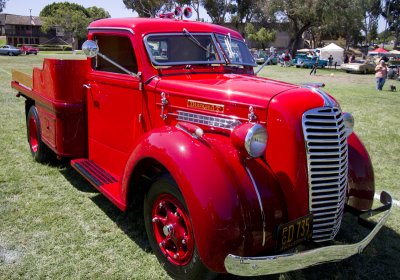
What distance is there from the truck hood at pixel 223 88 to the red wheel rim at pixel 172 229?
0.87 metres

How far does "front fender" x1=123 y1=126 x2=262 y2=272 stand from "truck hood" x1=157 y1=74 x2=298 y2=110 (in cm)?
40

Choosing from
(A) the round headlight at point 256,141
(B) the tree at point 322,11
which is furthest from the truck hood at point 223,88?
(B) the tree at point 322,11

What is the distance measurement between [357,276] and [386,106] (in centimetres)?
1051

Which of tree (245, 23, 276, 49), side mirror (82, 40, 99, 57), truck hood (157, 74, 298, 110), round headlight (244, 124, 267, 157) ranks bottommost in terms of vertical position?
round headlight (244, 124, 267, 157)

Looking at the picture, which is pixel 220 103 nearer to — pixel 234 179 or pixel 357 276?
pixel 234 179

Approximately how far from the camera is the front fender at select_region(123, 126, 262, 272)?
250 centimetres

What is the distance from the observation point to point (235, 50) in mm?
4160

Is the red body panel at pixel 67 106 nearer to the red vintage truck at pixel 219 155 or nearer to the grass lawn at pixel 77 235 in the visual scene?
the red vintage truck at pixel 219 155

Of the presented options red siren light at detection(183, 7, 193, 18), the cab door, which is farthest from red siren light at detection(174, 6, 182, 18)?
the cab door

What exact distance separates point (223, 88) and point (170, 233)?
4.01ft

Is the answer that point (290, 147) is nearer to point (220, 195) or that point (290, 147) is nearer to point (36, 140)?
point (220, 195)

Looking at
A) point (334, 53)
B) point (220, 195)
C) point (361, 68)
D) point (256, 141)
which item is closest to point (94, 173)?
point (220, 195)

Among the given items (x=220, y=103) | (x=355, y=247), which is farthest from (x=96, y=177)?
(x=355, y=247)

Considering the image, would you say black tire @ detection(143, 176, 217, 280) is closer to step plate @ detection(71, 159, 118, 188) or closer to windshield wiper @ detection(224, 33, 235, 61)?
step plate @ detection(71, 159, 118, 188)
